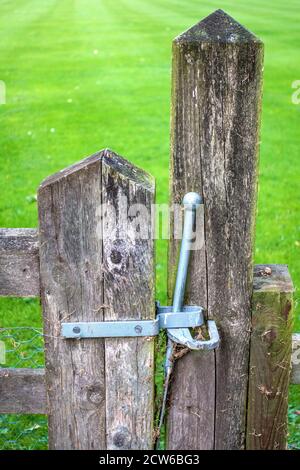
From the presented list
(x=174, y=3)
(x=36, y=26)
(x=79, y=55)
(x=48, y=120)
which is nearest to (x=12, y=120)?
(x=48, y=120)

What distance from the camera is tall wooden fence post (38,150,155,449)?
1.84 metres

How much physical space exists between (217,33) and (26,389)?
119 cm

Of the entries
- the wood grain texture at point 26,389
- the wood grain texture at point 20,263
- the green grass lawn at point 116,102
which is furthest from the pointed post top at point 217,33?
the green grass lawn at point 116,102

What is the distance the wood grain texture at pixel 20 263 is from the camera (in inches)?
77.1

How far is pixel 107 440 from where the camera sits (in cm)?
205

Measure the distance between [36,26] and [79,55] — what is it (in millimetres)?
4198

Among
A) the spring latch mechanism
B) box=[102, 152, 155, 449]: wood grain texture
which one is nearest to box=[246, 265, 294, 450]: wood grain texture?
the spring latch mechanism

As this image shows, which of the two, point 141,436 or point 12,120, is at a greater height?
point 141,436

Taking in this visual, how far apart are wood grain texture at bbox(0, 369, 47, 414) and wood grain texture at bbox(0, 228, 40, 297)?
1.13 ft

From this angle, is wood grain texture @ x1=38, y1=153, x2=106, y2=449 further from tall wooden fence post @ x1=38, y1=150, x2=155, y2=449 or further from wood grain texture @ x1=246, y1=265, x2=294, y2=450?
wood grain texture @ x1=246, y1=265, x2=294, y2=450

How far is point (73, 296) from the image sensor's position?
1928 millimetres

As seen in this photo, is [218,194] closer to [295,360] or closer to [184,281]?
[184,281]

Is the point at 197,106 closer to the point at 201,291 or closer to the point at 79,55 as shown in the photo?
the point at 201,291

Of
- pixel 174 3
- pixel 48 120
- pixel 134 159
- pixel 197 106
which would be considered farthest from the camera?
pixel 174 3
